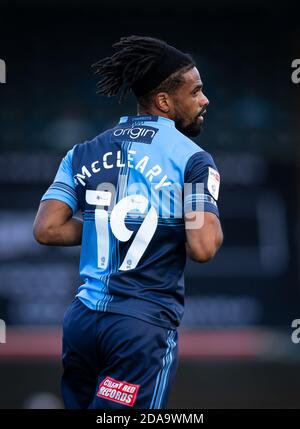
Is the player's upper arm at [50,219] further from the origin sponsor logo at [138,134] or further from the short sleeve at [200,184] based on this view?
the short sleeve at [200,184]

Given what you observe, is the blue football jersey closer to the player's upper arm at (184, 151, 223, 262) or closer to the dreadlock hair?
the player's upper arm at (184, 151, 223, 262)

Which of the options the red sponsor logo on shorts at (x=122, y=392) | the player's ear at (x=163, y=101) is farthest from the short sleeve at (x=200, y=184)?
the red sponsor logo on shorts at (x=122, y=392)

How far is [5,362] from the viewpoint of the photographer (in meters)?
10.4

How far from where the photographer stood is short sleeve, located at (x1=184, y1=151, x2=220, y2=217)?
4012mm

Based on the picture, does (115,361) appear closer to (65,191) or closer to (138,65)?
(65,191)

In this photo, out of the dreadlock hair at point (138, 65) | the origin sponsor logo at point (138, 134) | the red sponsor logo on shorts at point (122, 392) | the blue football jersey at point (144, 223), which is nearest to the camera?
the red sponsor logo on shorts at point (122, 392)

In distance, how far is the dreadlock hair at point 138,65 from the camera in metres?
4.32

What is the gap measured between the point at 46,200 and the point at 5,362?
6309 mm

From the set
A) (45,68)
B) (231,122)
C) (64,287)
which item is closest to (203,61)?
(231,122)

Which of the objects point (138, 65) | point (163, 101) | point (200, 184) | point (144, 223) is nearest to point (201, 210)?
point (200, 184)

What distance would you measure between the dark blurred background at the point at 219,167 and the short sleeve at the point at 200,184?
6.17 metres

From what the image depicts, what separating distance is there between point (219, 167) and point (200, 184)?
7015 millimetres
